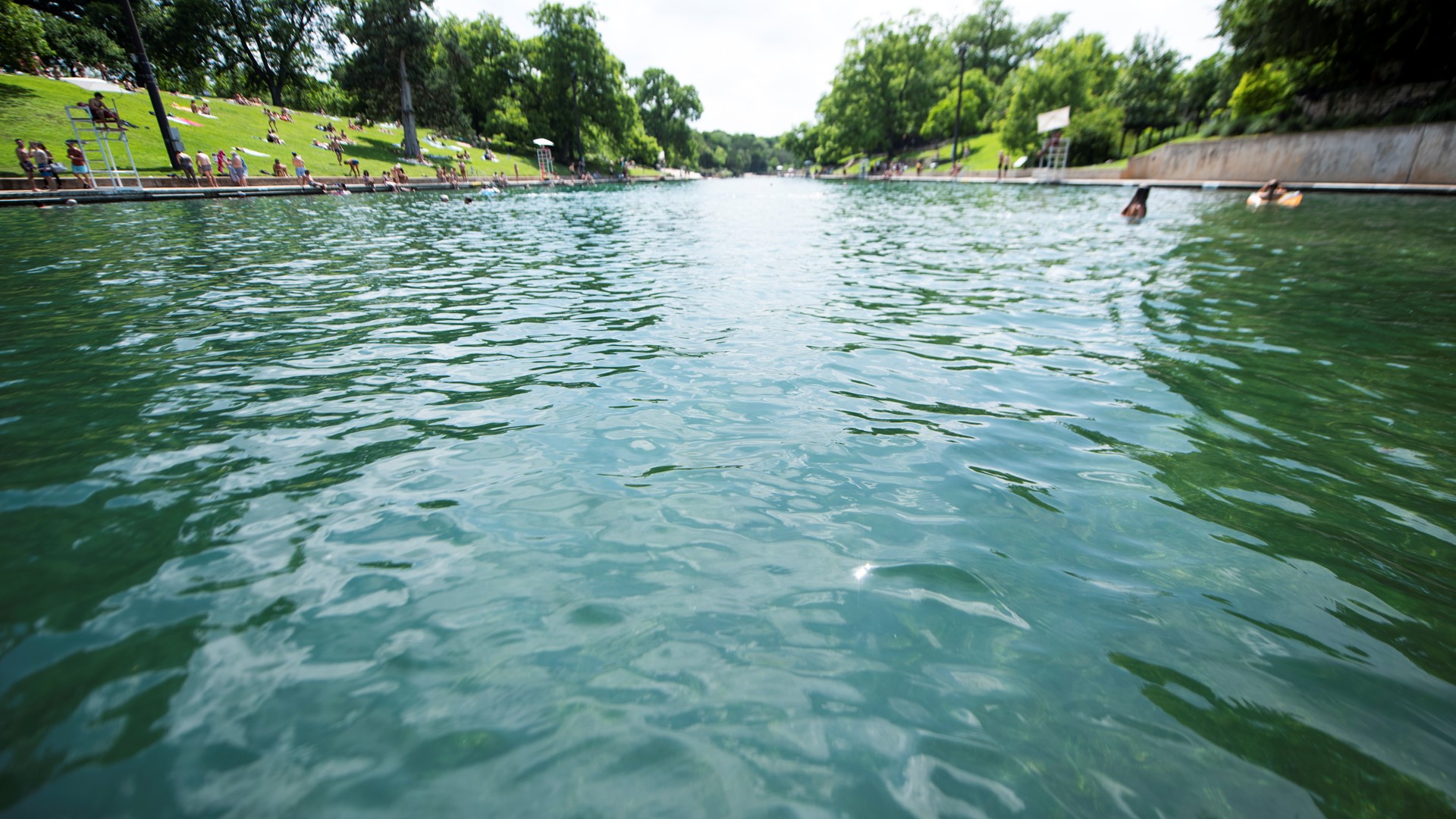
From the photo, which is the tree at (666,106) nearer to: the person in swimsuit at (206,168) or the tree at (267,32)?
the tree at (267,32)

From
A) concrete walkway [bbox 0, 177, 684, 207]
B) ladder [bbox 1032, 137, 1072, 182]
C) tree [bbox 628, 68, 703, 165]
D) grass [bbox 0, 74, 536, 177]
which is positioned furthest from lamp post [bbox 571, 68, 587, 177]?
ladder [bbox 1032, 137, 1072, 182]

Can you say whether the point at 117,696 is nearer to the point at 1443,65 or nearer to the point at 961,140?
the point at 1443,65

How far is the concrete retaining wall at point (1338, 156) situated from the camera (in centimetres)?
2367

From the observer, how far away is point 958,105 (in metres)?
62.0

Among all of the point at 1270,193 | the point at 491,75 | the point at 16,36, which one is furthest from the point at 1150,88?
the point at 16,36

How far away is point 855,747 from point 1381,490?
13.8 ft

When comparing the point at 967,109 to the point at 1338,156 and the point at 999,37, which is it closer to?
the point at 999,37

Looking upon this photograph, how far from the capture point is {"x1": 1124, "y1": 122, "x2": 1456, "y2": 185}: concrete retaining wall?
932 inches

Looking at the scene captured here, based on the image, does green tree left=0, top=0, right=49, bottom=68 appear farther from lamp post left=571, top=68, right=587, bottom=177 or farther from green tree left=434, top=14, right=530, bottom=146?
lamp post left=571, top=68, right=587, bottom=177

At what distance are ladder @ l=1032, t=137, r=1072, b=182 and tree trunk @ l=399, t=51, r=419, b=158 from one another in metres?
51.2

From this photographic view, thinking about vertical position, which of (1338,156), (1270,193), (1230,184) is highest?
(1338,156)

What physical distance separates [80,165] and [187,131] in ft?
47.2

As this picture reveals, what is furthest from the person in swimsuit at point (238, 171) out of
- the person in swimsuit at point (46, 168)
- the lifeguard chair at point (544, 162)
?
the lifeguard chair at point (544, 162)

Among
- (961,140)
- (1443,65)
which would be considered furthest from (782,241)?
(961,140)
